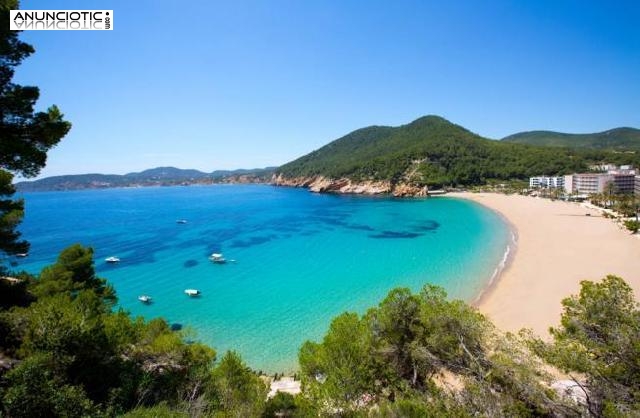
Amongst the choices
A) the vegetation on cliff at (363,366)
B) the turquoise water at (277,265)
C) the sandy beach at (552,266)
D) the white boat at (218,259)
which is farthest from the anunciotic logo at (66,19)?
the white boat at (218,259)

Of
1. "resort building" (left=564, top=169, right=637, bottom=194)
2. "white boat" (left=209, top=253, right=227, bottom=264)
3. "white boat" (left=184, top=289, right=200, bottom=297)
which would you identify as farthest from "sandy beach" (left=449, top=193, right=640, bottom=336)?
"resort building" (left=564, top=169, right=637, bottom=194)

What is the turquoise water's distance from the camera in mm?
20713

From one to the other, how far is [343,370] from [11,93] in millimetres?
11986

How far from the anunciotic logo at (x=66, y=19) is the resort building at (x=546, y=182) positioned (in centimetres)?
11335

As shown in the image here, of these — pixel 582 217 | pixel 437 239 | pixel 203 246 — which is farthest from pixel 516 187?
pixel 203 246

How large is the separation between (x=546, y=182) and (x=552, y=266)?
88367mm

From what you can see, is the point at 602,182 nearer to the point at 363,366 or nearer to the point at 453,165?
the point at 453,165

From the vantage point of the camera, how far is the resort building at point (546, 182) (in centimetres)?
9512

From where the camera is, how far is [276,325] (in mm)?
20141

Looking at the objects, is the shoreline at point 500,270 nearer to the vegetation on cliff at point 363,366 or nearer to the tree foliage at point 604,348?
the vegetation on cliff at point 363,366

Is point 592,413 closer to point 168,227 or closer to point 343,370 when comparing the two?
point 343,370

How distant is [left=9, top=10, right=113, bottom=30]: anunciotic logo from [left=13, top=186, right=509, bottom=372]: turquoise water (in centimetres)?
1647

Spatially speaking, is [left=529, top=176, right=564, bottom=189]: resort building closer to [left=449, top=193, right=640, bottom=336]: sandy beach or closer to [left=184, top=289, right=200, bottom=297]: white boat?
[left=449, top=193, right=640, bottom=336]: sandy beach

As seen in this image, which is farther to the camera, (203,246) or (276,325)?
(203,246)
